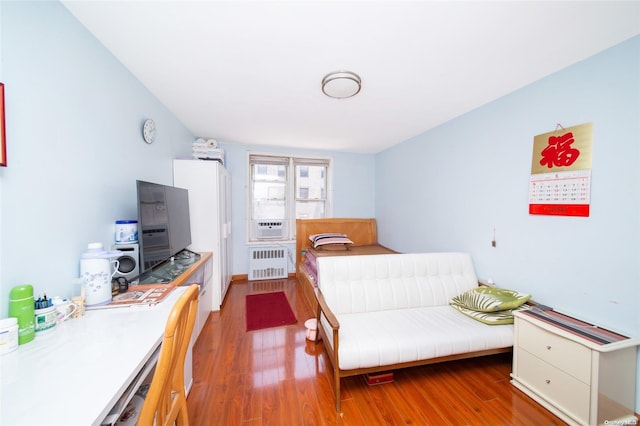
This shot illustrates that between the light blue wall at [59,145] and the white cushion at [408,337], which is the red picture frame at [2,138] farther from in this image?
the white cushion at [408,337]

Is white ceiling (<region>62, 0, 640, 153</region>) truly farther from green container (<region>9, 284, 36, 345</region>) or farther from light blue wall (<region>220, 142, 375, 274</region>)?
light blue wall (<region>220, 142, 375, 274</region>)

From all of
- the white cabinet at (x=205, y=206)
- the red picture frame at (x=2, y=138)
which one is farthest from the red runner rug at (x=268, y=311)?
the red picture frame at (x=2, y=138)

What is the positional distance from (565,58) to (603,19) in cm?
37

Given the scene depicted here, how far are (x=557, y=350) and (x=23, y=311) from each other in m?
2.87

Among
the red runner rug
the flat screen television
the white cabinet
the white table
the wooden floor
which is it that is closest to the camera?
the white table

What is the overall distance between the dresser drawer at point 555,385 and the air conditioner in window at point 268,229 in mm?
3524

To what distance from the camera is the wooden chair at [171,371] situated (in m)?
0.73

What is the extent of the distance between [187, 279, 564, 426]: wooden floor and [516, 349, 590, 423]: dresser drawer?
0.12m

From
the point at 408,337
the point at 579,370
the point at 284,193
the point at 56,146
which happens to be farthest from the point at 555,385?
the point at 284,193

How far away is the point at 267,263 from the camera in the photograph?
4094 millimetres

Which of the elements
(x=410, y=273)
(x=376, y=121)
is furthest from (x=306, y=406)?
(x=376, y=121)

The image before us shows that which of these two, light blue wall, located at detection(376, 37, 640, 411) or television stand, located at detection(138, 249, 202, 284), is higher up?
light blue wall, located at detection(376, 37, 640, 411)

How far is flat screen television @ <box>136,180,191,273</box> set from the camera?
168cm

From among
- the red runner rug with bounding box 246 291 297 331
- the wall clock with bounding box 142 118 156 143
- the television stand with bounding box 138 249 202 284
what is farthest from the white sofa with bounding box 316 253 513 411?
the wall clock with bounding box 142 118 156 143
